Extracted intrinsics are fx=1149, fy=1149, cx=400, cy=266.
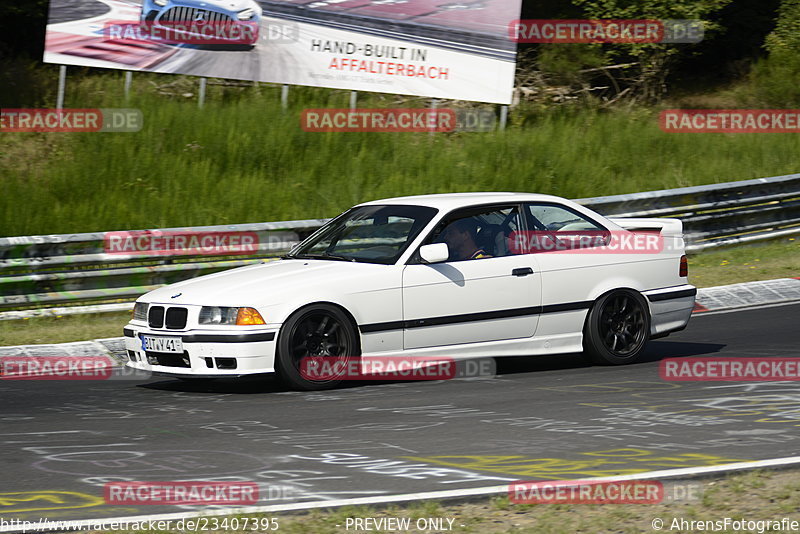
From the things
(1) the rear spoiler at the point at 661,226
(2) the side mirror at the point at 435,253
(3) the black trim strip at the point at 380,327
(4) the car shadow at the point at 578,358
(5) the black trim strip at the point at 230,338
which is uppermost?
(1) the rear spoiler at the point at 661,226

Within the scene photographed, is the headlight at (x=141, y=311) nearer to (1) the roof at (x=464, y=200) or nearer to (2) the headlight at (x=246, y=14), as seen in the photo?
(1) the roof at (x=464, y=200)

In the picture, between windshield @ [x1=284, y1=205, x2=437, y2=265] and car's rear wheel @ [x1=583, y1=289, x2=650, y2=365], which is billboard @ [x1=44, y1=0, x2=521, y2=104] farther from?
car's rear wheel @ [x1=583, y1=289, x2=650, y2=365]

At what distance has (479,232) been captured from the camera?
9.57 meters

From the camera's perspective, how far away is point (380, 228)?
31.8ft

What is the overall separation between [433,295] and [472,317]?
1.31 feet

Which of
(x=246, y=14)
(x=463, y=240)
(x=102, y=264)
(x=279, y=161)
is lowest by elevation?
(x=102, y=264)

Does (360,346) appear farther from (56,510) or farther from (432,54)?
(432,54)

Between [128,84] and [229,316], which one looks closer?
[229,316]

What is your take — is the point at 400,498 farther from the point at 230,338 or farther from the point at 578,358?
the point at 578,358

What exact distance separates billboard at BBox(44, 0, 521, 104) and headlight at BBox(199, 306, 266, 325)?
1037 cm

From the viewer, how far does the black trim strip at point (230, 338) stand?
8398mm

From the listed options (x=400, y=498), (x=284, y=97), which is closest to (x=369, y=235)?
(x=400, y=498)

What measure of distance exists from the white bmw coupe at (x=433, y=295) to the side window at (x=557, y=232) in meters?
0.01

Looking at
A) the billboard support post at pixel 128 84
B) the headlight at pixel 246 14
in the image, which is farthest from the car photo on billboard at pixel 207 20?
the billboard support post at pixel 128 84
